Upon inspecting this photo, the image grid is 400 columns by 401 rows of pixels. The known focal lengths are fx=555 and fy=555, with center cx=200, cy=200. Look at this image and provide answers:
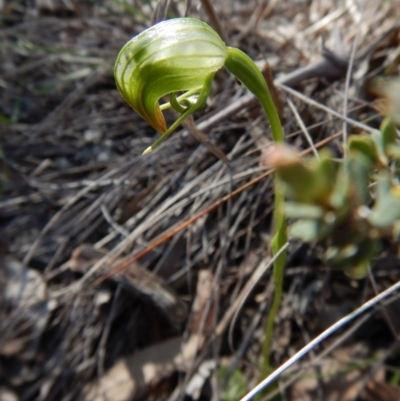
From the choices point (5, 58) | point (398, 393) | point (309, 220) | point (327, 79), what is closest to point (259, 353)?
point (398, 393)

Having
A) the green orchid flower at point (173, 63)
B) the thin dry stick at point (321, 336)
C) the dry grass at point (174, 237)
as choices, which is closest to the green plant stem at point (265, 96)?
the green orchid flower at point (173, 63)

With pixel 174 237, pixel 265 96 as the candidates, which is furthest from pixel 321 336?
pixel 174 237

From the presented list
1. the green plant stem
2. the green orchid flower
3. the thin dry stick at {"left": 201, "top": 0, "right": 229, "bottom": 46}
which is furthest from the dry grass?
the green orchid flower

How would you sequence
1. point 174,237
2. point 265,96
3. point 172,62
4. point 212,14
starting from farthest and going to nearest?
point 174,237, point 212,14, point 265,96, point 172,62

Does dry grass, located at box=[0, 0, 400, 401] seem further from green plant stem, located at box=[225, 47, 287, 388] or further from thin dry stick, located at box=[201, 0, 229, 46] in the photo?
green plant stem, located at box=[225, 47, 287, 388]

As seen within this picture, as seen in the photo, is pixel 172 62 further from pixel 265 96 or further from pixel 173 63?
pixel 265 96
